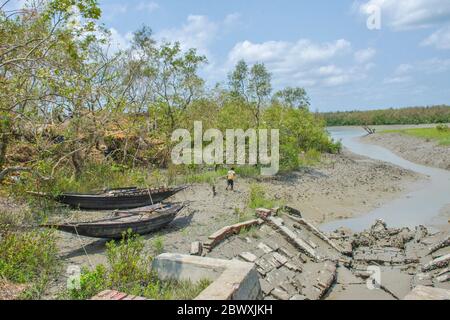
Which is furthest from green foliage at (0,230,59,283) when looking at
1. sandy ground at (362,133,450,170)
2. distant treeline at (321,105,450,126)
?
distant treeline at (321,105,450,126)

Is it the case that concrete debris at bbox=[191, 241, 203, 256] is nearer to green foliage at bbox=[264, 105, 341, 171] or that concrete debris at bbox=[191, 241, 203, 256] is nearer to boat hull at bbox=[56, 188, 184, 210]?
boat hull at bbox=[56, 188, 184, 210]

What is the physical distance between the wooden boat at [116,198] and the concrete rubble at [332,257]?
378 cm

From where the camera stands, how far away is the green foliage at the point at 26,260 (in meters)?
6.84

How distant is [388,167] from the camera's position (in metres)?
27.2

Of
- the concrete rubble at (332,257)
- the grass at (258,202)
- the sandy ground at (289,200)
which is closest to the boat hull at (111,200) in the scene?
the sandy ground at (289,200)

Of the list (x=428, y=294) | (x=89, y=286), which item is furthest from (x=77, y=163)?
(x=428, y=294)

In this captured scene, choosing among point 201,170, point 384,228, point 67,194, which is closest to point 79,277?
point 67,194

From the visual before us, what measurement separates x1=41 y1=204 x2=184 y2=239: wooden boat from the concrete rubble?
1731mm

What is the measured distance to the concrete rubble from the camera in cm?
874

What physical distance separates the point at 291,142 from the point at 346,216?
25.3ft

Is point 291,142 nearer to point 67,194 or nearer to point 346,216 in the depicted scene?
point 346,216

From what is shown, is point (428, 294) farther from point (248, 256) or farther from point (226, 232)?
point (226, 232)

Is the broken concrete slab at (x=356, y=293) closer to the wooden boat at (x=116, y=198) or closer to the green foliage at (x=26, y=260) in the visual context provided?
the green foliage at (x=26, y=260)

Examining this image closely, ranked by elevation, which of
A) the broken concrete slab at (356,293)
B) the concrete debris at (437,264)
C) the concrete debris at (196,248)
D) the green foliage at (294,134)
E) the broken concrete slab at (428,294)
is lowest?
the broken concrete slab at (356,293)
